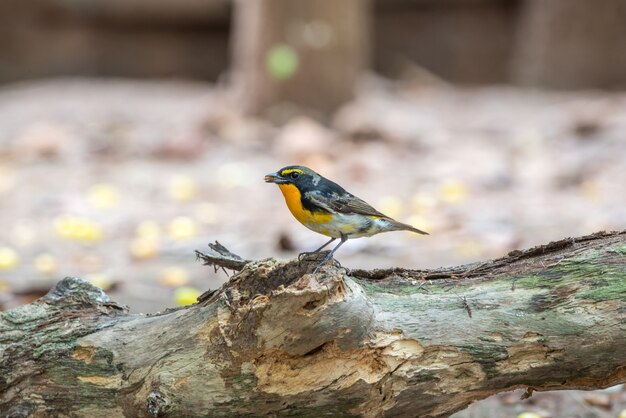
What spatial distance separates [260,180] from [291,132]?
3.39ft

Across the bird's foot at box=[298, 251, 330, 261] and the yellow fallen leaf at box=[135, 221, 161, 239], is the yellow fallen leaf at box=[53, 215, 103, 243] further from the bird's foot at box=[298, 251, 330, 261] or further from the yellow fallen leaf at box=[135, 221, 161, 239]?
the bird's foot at box=[298, 251, 330, 261]

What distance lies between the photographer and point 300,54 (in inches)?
427

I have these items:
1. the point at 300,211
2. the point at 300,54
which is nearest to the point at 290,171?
the point at 300,211

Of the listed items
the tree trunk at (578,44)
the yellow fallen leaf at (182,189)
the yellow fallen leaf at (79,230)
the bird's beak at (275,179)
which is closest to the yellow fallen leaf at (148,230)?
the yellow fallen leaf at (79,230)

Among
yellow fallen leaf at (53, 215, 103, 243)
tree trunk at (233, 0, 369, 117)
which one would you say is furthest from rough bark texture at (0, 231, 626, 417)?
tree trunk at (233, 0, 369, 117)

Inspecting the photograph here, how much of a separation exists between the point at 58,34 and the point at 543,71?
24.1ft

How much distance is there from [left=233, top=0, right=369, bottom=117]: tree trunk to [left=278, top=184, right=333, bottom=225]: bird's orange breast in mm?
7201

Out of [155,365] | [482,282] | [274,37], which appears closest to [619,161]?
[274,37]

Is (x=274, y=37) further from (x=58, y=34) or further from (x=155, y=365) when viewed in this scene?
(x=155, y=365)

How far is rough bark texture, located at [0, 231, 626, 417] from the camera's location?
301cm

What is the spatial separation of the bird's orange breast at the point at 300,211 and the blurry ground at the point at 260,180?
111 cm

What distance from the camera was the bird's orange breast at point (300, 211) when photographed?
3.66 metres

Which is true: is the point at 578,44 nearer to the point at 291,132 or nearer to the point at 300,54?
the point at 300,54

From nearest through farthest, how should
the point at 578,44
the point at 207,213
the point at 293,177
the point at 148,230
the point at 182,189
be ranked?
the point at 293,177
the point at 148,230
the point at 207,213
the point at 182,189
the point at 578,44
